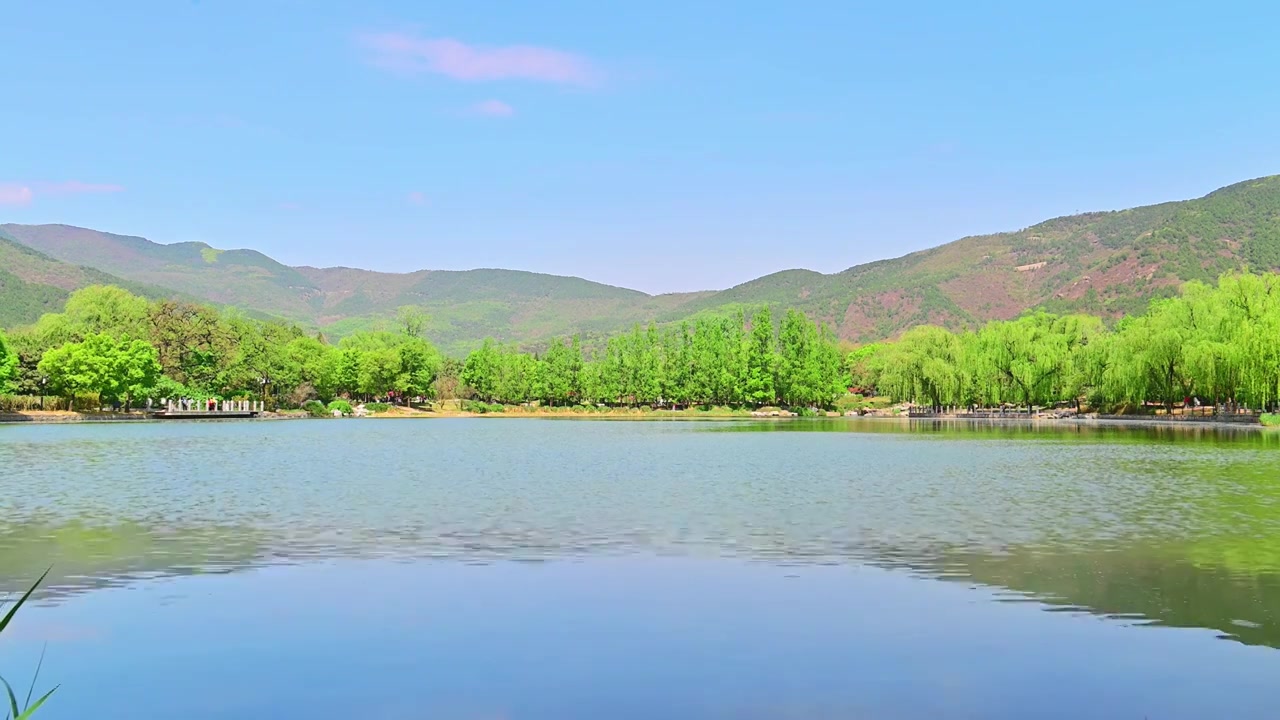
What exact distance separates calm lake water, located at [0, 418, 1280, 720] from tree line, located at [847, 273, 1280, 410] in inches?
1562

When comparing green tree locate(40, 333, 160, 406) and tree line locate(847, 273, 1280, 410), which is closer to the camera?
tree line locate(847, 273, 1280, 410)

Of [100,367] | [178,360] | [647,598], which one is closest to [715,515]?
[647,598]

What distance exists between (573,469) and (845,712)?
25786 millimetres

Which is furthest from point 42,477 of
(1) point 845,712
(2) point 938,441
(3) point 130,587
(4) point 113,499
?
(2) point 938,441

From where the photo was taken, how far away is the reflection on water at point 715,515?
47.3ft

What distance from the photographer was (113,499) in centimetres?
2367

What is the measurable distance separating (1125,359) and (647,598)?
222 feet

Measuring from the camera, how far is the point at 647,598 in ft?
41.8

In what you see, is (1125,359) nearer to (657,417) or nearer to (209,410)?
(657,417)

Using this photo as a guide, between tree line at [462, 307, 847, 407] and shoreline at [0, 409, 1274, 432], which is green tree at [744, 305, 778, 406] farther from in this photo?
shoreline at [0, 409, 1274, 432]

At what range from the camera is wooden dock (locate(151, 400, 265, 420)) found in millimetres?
89000

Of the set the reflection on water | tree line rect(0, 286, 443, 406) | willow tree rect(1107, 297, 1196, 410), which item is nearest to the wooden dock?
tree line rect(0, 286, 443, 406)

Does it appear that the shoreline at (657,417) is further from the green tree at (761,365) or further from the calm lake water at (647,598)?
the calm lake water at (647,598)

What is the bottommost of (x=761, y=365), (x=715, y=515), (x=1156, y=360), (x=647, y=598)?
Result: (x=647, y=598)
